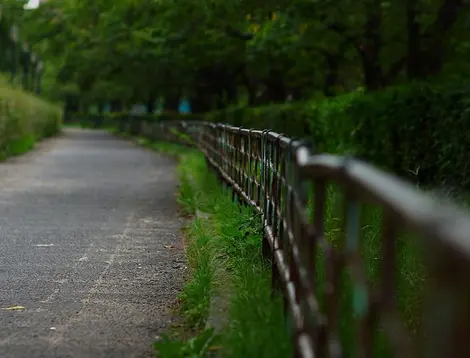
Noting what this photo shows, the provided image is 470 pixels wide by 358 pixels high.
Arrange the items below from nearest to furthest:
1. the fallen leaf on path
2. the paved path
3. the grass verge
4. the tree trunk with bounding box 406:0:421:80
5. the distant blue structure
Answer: the grass verge, the paved path, the fallen leaf on path, the tree trunk with bounding box 406:0:421:80, the distant blue structure

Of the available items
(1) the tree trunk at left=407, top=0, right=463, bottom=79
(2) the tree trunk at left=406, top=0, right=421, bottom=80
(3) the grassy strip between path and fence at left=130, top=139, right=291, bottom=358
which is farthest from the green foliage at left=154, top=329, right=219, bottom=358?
(2) the tree trunk at left=406, top=0, right=421, bottom=80

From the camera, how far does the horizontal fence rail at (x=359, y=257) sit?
180cm

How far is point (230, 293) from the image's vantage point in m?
5.76

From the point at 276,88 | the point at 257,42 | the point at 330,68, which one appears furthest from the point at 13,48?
the point at 257,42

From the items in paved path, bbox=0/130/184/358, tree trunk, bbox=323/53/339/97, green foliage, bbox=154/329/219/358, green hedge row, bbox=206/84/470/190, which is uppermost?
tree trunk, bbox=323/53/339/97

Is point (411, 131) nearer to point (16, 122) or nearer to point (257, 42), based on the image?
point (257, 42)

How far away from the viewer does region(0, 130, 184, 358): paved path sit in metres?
5.21

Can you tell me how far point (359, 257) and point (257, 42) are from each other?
18.6 m

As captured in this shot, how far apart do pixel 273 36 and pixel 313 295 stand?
15605 millimetres

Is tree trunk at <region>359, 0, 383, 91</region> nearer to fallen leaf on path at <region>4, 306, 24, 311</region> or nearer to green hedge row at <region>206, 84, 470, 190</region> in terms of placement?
green hedge row at <region>206, 84, 470, 190</region>

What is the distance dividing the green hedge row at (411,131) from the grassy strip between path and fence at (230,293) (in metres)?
2.56

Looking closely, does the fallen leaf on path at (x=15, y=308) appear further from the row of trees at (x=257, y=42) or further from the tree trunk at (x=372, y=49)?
the tree trunk at (x=372, y=49)

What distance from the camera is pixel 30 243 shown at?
354 inches

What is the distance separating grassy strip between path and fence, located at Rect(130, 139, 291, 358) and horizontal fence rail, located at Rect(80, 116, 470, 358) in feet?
0.85
